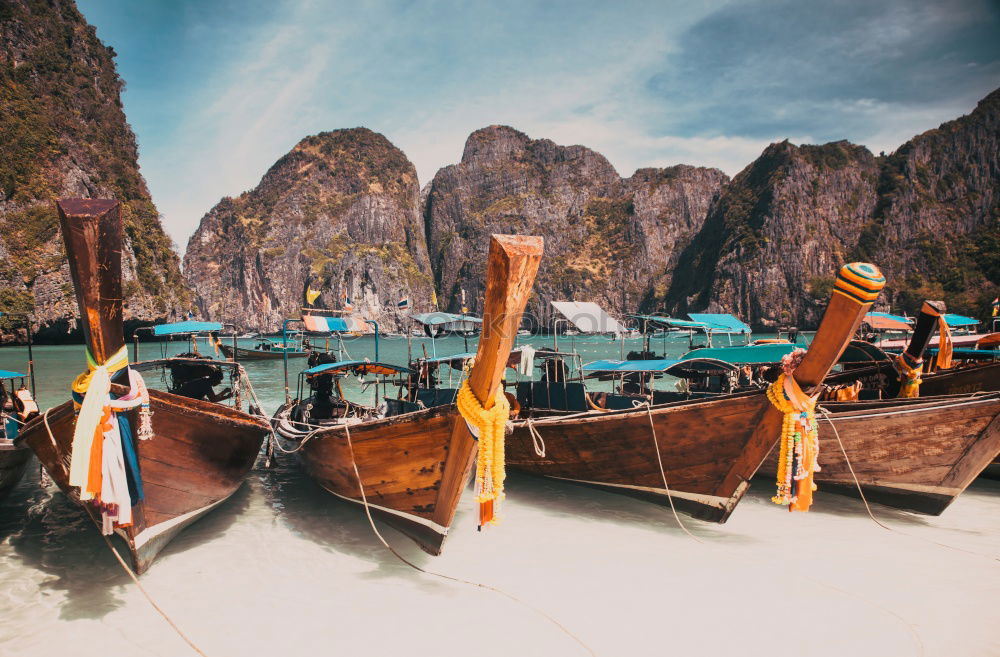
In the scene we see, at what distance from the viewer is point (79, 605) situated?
180 inches

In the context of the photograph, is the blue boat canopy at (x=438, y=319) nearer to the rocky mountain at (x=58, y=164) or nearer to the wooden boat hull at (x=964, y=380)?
the wooden boat hull at (x=964, y=380)

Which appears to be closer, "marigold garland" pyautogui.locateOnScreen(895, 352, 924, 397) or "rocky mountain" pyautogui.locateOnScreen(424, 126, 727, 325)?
"marigold garland" pyautogui.locateOnScreen(895, 352, 924, 397)

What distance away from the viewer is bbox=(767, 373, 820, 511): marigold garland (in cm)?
466

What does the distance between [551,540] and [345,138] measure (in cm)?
14993

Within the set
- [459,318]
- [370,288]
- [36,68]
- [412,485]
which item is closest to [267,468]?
[459,318]

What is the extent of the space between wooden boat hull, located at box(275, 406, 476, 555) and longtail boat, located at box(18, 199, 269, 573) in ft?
3.87

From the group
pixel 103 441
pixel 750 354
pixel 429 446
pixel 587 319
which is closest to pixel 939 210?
pixel 587 319

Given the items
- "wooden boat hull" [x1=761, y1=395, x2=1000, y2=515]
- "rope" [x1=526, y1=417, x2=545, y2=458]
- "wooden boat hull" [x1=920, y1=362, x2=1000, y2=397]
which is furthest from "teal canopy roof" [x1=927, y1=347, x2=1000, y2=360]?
"rope" [x1=526, y1=417, x2=545, y2=458]

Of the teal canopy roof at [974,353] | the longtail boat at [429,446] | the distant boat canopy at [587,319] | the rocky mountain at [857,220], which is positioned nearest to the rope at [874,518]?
the longtail boat at [429,446]

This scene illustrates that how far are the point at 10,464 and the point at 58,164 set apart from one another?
56850 mm

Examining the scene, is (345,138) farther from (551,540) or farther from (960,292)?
(551,540)

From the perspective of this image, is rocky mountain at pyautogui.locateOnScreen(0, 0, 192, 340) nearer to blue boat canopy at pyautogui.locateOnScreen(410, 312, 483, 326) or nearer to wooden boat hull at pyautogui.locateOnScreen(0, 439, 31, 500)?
wooden boat hull at pyautogui.locateOnScreen(0, 439, 31, 500)

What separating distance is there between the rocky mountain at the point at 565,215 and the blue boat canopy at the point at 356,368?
112m

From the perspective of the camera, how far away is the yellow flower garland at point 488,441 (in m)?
4.19
